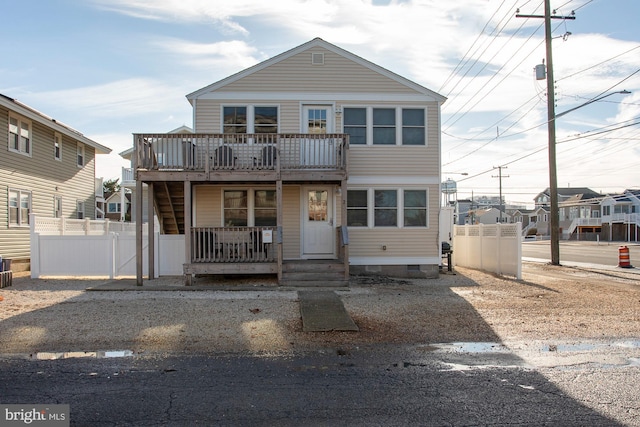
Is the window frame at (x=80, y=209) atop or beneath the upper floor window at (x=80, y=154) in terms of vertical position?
A: beneath

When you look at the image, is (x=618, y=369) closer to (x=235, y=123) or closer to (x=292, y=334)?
(x=292, y=334)

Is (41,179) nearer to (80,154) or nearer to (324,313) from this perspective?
(80,154)

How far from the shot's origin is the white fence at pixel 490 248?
14.2 metres

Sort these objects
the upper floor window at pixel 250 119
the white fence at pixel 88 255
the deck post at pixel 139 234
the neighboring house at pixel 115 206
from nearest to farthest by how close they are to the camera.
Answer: the deck post at pixel 139 234
the white fence at pixel 88 255
the upper floor window at pixel 250 119
the neighboring house at pixel 115 206

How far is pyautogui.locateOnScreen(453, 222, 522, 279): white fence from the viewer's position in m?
14.2

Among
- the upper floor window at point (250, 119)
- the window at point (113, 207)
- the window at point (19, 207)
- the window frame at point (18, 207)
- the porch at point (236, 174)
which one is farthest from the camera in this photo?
the window at point (113, 207)

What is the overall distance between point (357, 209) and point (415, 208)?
5.95 ft

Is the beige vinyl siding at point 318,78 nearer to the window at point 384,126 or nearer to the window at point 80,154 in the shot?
the window at point 384,126

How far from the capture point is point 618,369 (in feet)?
18.5

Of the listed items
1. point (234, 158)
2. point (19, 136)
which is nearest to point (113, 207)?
point (19, 136)

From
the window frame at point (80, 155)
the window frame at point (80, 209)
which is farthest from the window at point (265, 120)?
the window frame at point (80, 209)

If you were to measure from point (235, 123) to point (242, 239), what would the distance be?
3767 mm

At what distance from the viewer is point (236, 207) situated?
13977mm

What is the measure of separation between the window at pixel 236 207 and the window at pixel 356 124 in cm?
374
